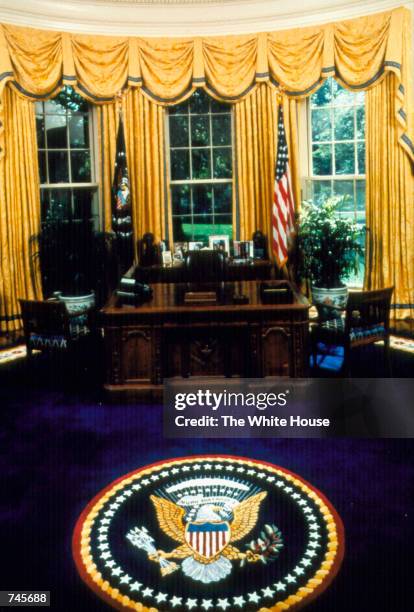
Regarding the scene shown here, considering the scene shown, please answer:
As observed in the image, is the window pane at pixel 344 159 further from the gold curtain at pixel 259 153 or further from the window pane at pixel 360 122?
the gold curtain at pixel 259 153

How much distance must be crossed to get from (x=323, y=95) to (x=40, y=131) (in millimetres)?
3010

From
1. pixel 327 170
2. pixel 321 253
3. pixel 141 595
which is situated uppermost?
pixel 327 170

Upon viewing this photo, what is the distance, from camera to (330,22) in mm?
5918

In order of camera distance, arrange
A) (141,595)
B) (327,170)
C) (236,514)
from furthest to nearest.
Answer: (327,170)
(236,514)
(141,595)

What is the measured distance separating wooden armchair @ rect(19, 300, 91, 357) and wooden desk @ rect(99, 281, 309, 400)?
290 millimetres

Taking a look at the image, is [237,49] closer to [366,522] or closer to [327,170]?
[327,170]

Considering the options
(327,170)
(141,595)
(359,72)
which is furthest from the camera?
(327,170)

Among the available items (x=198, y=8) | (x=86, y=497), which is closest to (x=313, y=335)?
(x=86, y=497)

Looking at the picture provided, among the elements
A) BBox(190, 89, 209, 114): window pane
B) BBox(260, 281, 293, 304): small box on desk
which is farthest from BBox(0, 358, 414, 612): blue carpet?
BBox(190, 89, 209, 114): window pane

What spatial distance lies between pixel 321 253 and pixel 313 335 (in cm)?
182

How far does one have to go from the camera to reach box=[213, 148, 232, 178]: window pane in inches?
261

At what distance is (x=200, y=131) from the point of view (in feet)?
21.7

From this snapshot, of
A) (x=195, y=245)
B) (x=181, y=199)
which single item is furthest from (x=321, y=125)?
(x=195, y=245)

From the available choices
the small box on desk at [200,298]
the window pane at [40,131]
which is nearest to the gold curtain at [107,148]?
the window pane at [40,131]
